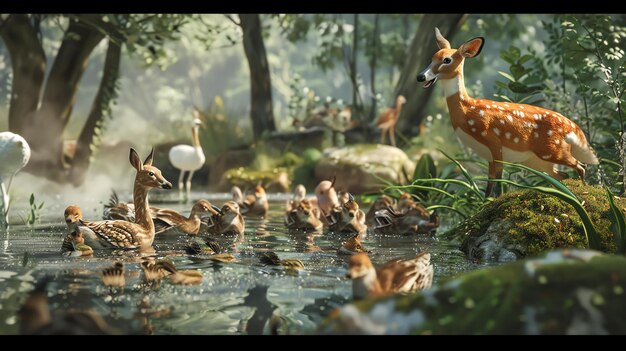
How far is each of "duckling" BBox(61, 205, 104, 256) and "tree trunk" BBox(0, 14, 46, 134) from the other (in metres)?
7.51

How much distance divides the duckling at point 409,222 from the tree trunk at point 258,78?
28.6 feet

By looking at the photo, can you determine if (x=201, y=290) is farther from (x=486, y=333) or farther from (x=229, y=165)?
(x=229, y=165)

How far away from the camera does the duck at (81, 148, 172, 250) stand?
620cm

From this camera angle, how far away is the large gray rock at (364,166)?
13.3m

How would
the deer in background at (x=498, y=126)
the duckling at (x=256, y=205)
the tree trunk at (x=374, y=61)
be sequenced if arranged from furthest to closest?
the tree trunk at (x=374, y=61)
the duckling at (x=256, y=205)
the deer in background at (x=498, y=126)

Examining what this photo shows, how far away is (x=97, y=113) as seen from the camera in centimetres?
1395

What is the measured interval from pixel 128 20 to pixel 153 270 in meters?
7.79

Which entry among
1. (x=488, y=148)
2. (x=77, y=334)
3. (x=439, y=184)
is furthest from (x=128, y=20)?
(x=77, y=334)

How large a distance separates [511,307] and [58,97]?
438 inches

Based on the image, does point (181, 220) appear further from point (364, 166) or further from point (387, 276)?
point (364, 166)

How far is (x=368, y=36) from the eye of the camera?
18969 mm

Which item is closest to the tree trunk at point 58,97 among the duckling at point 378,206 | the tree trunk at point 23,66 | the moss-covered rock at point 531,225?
the tree trunk at point 23,66

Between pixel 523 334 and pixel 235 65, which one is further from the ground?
pixel 235 65

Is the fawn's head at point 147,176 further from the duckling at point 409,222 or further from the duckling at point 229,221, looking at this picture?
the duckling at point 409,222
